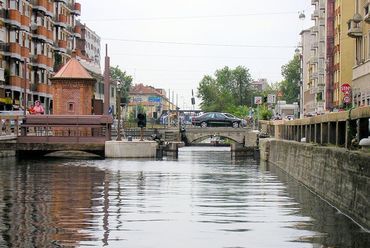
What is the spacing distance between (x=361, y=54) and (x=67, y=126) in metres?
20.7

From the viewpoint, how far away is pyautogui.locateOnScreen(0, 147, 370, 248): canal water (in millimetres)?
12273

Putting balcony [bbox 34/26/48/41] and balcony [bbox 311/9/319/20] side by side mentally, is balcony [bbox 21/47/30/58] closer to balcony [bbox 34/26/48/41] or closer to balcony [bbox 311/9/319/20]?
balcony [bbox 34/26/48/41]

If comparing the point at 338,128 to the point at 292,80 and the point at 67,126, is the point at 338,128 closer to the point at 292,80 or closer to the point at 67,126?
the point at 67,126

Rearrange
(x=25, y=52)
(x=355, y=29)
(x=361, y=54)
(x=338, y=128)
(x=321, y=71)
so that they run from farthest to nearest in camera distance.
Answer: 1. (x=321, y=71)
2. (x=25, y=52)
3. (x=361, y=54)
4. (x=355, y=29)
5. (x=338, y=128)

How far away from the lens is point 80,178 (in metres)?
29.2

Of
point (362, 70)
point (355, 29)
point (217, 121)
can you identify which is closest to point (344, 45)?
point (355, 29)

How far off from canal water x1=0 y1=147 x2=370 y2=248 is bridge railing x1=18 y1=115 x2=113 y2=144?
28.4 m

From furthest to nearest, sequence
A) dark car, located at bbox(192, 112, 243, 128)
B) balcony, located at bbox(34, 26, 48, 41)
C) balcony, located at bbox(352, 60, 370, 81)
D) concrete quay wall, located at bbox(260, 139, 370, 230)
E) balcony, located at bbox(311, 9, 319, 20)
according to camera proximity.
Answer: balcony, located at bbox(311, 9, 319, 20)
dark car, located at bbox(192, 112, 243, 128)
balcony, located at bbox(34, 26, 48, 41)
balcony, located at bbox(352, 60, 370, 81)
concrete quay wall, located at bbox(260, 139, 370, 230)

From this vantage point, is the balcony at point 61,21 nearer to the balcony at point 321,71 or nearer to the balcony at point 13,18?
the balcony at point 13,18

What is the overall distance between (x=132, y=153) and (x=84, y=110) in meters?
11.2

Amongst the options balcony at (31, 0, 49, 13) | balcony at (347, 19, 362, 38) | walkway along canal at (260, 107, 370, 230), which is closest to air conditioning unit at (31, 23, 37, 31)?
balcony at (31, 0, 49, 13)

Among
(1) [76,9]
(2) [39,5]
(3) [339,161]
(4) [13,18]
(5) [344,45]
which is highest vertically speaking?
(1) [76,9]

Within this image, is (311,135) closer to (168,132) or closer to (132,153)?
(132,153)

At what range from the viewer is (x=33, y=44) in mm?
80812
